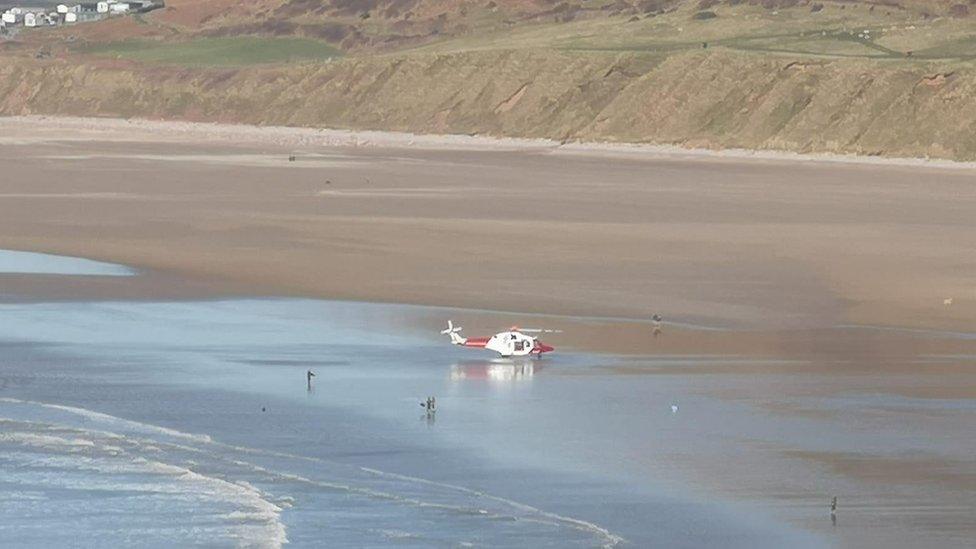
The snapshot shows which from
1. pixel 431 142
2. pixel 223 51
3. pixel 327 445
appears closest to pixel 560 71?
pixel 431 142

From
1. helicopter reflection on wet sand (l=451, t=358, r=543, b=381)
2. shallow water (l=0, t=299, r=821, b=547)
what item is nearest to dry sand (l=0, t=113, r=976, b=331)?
helicopter reflection on wet sand (l=451, t=358, r=543, b=381)

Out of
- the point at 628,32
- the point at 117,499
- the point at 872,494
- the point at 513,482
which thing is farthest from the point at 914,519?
the point at 628,32

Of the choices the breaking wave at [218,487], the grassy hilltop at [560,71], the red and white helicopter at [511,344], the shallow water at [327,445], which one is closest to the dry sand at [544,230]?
the red and white helicopter at [511,344]

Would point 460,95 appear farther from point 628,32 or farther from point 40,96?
point 40,96

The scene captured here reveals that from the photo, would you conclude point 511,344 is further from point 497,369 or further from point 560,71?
point 560,71

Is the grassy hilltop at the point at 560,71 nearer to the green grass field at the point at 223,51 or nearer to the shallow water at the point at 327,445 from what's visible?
the green grass field at the point at 223,51

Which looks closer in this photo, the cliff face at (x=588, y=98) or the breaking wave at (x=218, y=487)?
the breaking wave at (x=218, y=487)
